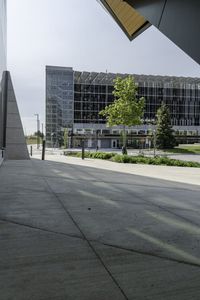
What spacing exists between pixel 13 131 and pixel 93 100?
199ft

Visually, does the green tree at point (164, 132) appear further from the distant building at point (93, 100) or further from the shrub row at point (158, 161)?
the shrub row at point (158, 161)

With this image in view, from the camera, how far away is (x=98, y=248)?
16.5 ft

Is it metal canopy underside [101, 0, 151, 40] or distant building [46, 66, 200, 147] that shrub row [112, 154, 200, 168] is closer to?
metal canopy underside [101, 0, 151, 40]

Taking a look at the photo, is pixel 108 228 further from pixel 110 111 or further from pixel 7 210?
pixel 110 111

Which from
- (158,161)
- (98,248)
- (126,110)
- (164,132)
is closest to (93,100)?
(164,132)

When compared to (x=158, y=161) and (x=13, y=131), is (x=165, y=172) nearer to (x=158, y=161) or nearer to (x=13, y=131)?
(x=158, y=161)

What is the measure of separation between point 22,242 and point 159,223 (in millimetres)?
2589

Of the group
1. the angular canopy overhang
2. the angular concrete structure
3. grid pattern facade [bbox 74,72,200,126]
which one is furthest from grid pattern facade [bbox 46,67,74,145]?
the angular canopy overhang

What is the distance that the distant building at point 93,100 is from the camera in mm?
85125

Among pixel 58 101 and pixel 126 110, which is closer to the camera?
pixel 126 110

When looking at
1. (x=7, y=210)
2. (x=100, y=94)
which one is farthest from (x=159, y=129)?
(x=7, y=210)

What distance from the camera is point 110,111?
3462cm

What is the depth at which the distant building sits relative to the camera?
8512cm

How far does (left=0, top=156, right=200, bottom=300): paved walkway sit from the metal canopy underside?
667cm
